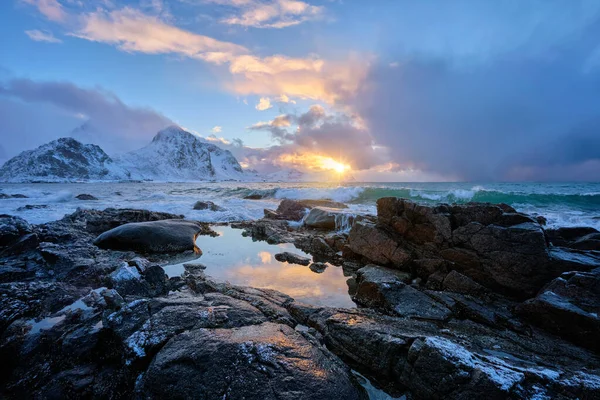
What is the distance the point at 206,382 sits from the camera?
2898 mm

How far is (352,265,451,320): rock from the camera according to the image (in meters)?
5.48

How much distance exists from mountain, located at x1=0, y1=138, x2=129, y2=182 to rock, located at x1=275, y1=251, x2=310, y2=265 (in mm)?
186974

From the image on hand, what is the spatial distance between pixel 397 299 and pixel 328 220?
10019 millimetres

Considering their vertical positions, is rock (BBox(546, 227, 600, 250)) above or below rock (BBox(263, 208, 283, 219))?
above

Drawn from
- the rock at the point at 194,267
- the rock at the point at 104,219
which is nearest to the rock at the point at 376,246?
the rock at the point at 194,267

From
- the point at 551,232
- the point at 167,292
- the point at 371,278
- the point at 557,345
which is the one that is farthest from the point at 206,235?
the point at 551,232

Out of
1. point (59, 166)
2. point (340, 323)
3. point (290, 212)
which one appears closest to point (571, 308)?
point (340, 323)

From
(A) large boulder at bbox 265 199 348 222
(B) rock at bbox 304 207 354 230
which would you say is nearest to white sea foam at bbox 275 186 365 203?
(A) large boulder at bbox 265 199 348 222

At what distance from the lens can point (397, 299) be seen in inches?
231

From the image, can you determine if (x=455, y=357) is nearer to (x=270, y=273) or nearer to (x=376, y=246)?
(x=270, y=273)

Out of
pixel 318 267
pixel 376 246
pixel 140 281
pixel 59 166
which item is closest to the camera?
pixel 140 281

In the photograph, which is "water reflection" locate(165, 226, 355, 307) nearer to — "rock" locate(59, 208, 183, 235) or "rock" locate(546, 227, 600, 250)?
"rock" locate(59, 208, 183, 235)

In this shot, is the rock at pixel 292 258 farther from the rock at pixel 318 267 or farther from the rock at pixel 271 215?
the rock at pixel 271 215

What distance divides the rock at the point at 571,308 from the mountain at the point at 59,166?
194 m
